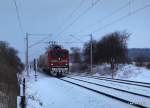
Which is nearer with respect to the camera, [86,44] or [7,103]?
[7,103]

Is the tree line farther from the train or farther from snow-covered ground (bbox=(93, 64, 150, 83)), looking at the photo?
the train

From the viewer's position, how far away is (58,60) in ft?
174

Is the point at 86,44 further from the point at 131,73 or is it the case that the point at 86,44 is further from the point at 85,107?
the point at 85,107

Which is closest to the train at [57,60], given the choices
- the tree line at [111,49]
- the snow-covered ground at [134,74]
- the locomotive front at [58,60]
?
the locomotive front at [58,60]

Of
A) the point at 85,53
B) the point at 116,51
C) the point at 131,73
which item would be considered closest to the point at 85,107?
the point at 131,73

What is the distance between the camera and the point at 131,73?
50.3 meters

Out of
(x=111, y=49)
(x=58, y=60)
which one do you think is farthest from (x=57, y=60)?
(x=111, y=49)

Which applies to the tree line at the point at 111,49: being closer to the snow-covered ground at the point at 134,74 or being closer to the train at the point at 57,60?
the snow-covered ground at the point at 134,74

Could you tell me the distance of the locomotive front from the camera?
52.8 meters

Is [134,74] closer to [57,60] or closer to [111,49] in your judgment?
[57,60]

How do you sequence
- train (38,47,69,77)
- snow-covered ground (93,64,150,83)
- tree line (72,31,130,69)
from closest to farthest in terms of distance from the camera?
snow-covered ground (93,64,150,83)
train (38,47,69,77)
tree line (72,31,130,69)

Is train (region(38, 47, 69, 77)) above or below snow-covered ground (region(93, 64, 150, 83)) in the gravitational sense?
above

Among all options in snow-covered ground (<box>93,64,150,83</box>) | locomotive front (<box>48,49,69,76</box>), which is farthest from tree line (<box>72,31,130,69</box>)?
locomotive front (<box>48,49,69,76</box>)

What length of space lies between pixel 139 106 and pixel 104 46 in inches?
2232
